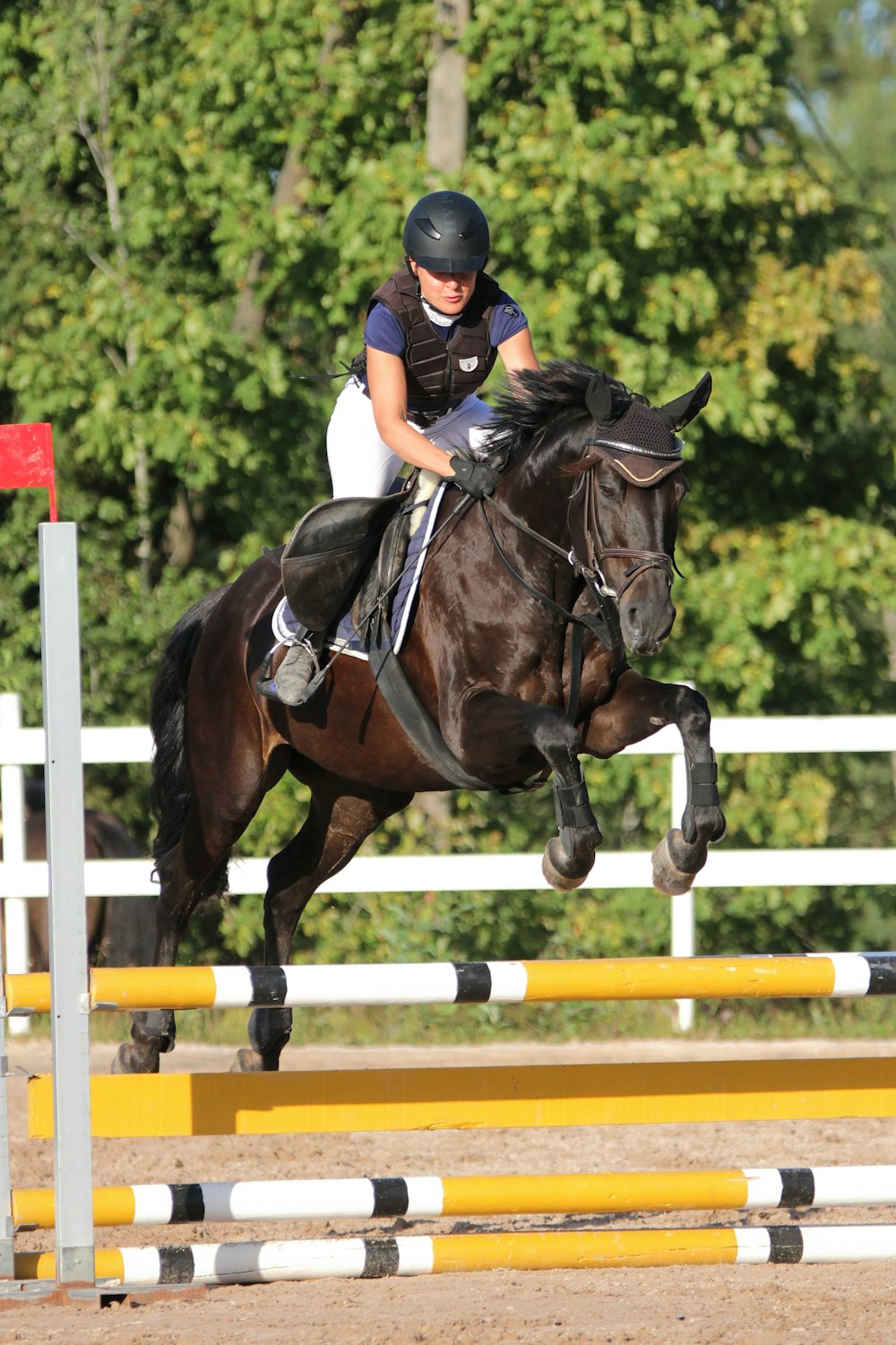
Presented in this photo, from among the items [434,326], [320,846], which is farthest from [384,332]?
[320,846]

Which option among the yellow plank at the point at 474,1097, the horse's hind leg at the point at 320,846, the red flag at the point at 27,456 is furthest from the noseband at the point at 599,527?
the horse's hind leg at the point at 320,846

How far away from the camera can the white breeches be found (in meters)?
4.75

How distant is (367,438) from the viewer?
4773 millimetres

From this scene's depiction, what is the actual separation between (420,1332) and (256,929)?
6782 millimetres

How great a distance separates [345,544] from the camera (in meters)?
4.61

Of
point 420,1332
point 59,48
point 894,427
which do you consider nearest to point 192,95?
point 59,48

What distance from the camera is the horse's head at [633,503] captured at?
390 cm

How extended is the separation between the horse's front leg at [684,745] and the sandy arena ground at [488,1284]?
983mm

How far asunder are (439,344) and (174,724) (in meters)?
1.83

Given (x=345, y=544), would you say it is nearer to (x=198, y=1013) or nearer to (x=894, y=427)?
(x=198, y=1013)

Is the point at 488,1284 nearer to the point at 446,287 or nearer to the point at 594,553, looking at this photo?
the point at 594,553

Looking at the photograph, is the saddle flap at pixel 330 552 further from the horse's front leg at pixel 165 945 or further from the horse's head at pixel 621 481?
the horse's front leg at pixel 165 945

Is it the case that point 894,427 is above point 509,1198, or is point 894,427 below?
above

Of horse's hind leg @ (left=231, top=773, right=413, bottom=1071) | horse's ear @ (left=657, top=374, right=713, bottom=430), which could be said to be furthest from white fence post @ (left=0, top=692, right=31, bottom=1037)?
horse's ear @ (left=657, top=374, right=713, bottom=430)
